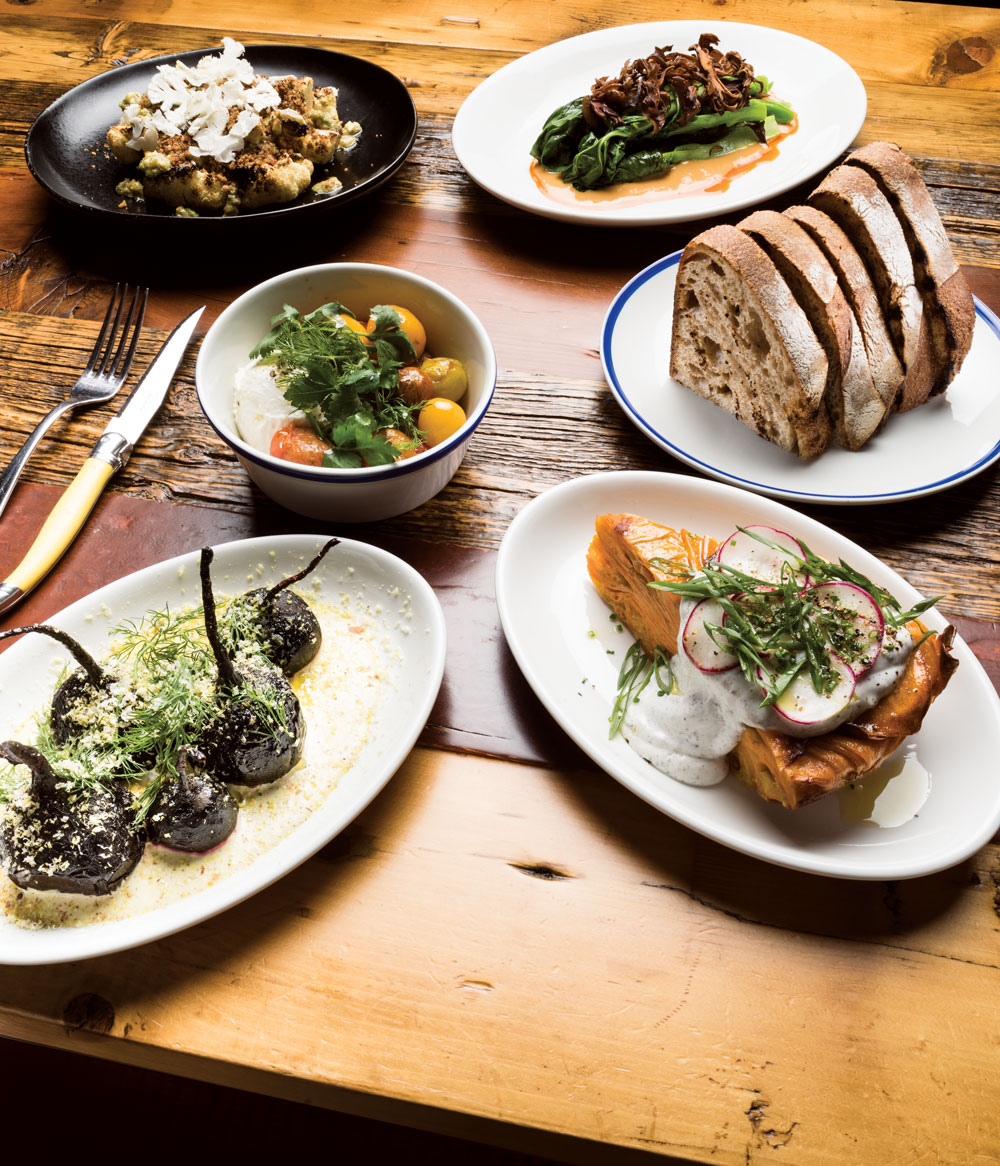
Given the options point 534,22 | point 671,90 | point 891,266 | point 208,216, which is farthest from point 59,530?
point 534,22

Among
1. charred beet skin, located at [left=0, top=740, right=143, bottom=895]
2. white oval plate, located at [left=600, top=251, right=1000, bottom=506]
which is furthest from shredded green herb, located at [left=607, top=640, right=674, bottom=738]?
charred beet skin, located at [left=0, top=740, right=143, bottom=895]

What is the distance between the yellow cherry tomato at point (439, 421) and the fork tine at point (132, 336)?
1.95 ft

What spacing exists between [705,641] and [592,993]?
1.32 feet

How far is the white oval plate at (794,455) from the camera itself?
1316 millimetres

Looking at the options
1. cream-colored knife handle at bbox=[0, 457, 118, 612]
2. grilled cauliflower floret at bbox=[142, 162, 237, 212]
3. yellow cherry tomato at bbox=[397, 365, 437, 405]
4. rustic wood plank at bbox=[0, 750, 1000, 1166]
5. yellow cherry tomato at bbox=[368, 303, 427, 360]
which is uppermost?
grilled cauliflower floret at bbox=[142, 162, 237, 212]

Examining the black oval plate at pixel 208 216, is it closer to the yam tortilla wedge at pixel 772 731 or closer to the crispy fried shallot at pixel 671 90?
the crispy fried shallot at pixel 671 90

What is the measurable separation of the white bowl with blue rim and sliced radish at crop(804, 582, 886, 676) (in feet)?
1.69

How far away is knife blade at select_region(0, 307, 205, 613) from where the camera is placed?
1236 mm

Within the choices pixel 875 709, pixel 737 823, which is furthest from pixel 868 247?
pixel 737 823

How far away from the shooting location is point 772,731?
96cm

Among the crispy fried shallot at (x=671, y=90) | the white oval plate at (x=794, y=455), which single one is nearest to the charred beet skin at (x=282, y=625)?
the white oval plate at (x=794, y=455)

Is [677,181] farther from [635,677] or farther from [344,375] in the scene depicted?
[635,677]

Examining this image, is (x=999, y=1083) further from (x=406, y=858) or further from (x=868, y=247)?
(x=868, y=247)

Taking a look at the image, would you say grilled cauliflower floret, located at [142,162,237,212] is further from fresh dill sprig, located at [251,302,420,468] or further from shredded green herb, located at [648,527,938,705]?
shredded green herb, located at [648,527,938,705]
